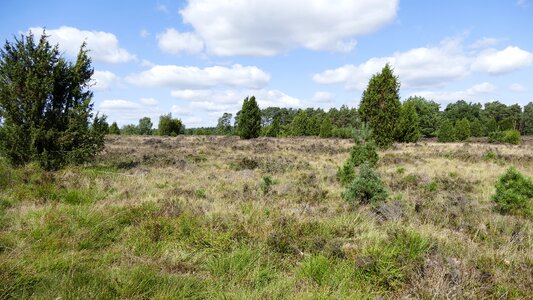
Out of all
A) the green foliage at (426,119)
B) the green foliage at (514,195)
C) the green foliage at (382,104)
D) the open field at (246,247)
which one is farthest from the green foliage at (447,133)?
the green foliage at (514,195)

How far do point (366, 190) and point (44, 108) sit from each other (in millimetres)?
10123

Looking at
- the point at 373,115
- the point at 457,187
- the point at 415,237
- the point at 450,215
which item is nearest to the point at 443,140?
the point at 373,115

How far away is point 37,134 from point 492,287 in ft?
37.9

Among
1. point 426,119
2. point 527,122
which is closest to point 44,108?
point 426,119

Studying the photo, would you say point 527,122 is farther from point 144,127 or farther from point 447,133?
point 144,127

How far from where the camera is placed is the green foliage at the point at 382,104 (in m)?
22.9

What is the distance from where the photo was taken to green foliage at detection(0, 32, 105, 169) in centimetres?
1030

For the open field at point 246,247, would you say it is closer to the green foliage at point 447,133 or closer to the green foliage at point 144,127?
the green foliage at point 447,133

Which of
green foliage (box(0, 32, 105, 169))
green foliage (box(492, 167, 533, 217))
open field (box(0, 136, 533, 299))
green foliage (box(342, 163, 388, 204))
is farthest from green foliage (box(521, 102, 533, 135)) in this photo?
green foliage (box(0, 32, 105, 169))

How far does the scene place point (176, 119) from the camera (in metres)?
53.0

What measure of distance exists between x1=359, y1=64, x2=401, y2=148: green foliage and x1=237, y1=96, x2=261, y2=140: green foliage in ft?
51.7

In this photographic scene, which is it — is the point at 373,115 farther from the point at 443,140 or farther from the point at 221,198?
the point at 443,140

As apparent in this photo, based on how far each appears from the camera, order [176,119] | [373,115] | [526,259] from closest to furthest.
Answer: [526,259]
[373,115]
[176,119]

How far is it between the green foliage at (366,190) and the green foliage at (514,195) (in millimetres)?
2626
